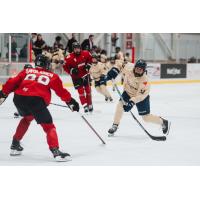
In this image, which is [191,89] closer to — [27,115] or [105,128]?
[105,128]

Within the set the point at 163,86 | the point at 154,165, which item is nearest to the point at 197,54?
the point at 163,86

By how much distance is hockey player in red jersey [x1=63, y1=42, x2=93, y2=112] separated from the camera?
22.6 ft

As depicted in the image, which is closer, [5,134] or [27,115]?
[27,115]

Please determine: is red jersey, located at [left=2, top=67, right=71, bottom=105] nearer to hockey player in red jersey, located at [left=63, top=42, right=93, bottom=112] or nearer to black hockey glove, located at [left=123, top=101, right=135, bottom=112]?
black hockey glove, located at [left=123, top=101, right=135, bottom=112]

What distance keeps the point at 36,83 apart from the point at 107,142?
1.39m

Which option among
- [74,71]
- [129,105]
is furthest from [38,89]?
[74,71]

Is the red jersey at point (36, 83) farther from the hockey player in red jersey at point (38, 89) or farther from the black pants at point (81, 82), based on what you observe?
the black pants at point (81, 82)

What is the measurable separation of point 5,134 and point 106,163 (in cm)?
166

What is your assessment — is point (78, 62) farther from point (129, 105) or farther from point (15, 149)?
point (15, 149)

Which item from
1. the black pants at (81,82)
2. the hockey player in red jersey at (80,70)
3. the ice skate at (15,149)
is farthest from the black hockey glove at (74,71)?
the ice skate at (15,149)

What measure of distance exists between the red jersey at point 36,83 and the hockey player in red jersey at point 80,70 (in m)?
3.04

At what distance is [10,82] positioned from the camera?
376 cm

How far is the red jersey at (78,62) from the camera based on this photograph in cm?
688

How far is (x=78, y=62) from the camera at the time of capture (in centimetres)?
696
